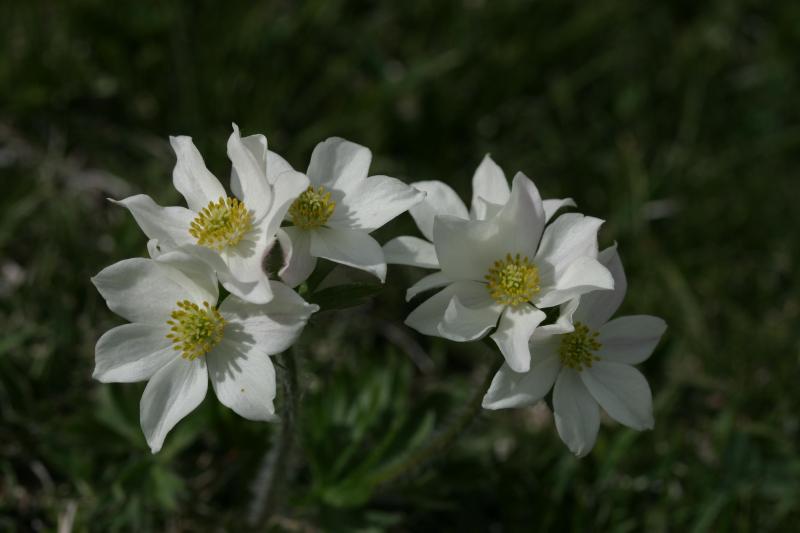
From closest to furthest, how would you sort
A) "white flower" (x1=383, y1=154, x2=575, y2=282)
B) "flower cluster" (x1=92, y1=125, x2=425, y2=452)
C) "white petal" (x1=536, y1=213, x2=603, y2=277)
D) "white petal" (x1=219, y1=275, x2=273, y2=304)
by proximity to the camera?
"white petal" (x1=219, y1=275, x2=273, y2=304) → "flower cluster" (x1=92, y1=125, x2=425, y2=452) → "white petal" (x1=536, y1=213, x2=603, y2=277) → "white flower" (x1=383, y1=154, x2=575, y2=282)

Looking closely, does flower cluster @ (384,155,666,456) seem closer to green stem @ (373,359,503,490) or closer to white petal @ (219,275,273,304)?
green stem @ (373,359,503,490)

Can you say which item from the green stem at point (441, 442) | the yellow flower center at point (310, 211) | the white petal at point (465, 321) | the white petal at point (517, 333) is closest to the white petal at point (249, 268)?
the yellow flower center at point (310, 211)

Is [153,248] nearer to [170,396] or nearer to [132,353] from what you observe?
[132,353]

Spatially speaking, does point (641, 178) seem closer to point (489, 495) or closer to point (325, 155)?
point (489, 495)

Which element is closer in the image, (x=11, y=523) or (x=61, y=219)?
(x=11, y=523)

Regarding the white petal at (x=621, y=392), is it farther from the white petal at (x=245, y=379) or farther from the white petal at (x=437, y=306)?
the white petal at (x=245, y=379)

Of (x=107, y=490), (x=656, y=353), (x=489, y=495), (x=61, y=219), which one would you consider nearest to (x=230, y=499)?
(x=107, y=490)

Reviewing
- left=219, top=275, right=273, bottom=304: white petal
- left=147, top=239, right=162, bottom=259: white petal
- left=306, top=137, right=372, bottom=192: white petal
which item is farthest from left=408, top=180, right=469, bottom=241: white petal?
left=147, top=239, right=162, bottom=259: white petal
